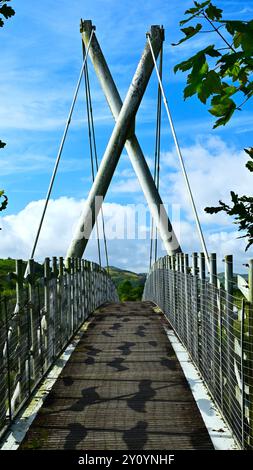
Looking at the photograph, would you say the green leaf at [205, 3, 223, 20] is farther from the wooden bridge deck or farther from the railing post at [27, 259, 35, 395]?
the railing post at [27, 259, 35, 395]

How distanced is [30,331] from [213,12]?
211 inches

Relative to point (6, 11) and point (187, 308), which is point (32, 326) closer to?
point (187, 308)

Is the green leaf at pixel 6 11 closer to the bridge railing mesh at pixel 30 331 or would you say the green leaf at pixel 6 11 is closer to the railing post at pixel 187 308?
the bridge railing mesh at pixel 30 331

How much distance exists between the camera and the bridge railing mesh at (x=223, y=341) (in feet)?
16.0

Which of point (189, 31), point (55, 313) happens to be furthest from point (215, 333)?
point (189, 31)

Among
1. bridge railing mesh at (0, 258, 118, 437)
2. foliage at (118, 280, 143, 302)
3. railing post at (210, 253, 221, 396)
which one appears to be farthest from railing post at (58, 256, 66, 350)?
foliage at (118, 280, 143, 302)

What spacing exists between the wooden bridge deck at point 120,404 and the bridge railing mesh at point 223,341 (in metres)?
0.31

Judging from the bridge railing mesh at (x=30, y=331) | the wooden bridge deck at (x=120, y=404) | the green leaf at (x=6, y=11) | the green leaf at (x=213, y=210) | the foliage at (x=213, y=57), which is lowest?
the wooden bridge deck at (x=120, y=404)

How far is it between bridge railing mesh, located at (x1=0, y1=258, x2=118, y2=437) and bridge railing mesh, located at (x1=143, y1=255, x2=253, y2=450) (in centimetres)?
201

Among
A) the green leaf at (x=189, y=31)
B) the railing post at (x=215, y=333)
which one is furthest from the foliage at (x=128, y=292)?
the green leaf at (x=189, y=31)

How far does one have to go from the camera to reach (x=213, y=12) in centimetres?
271
